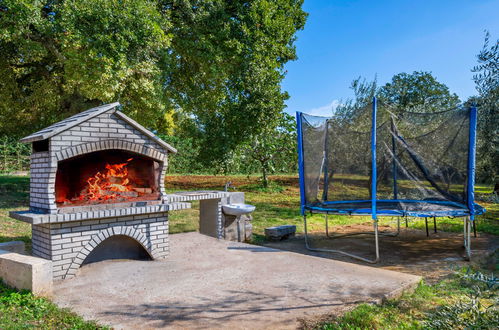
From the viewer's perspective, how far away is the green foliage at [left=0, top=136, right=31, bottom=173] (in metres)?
17.5

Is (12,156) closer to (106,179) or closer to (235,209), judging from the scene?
(235,209)

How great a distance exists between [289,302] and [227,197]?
156 inches

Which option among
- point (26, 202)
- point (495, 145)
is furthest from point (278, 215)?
point (26, 202)

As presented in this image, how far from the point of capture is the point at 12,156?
717 inches

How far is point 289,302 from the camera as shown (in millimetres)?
3746

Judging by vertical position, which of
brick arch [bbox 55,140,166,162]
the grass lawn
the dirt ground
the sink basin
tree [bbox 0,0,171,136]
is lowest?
the dirt ground

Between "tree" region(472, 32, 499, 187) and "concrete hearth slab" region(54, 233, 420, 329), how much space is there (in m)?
5.34

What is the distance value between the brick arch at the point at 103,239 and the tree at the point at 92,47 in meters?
5.22

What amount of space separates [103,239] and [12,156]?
1676 cm

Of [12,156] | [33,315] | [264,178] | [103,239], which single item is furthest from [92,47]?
[12,156]

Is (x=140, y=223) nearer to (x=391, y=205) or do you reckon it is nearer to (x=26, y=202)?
(x=391, y=205)

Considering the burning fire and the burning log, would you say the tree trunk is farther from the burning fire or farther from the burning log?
the burning fire

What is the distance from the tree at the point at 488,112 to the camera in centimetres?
813

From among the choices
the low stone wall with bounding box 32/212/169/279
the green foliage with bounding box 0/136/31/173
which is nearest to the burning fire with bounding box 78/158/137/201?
the low stone wall with bounding box 32/212/169/279
